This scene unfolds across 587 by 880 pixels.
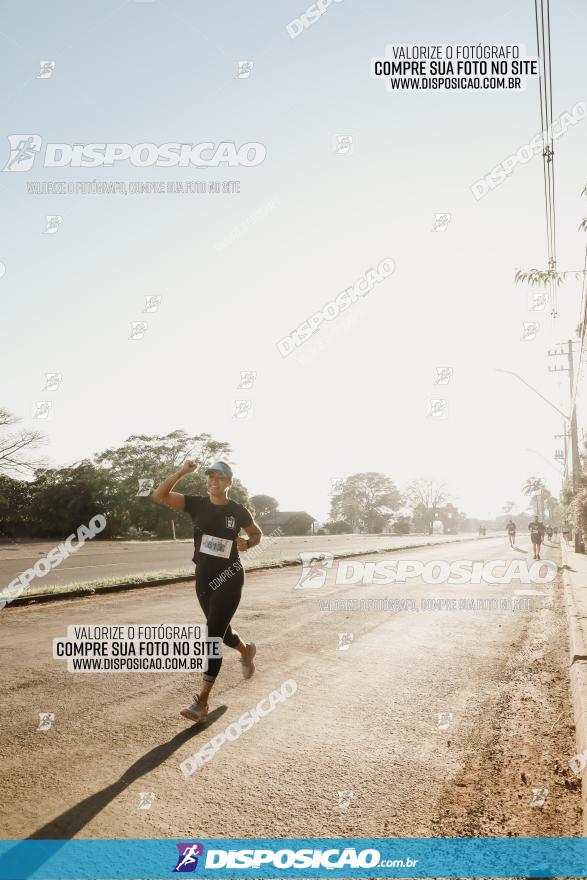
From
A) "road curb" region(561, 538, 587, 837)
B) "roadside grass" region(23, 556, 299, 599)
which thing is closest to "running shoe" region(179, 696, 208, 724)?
"road curb" region(561, 538, 587, 837)

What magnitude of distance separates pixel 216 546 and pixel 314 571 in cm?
1315

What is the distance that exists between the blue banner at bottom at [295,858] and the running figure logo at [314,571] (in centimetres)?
1047

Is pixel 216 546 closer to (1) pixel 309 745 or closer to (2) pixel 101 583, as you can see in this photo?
(1) pixel 309 745

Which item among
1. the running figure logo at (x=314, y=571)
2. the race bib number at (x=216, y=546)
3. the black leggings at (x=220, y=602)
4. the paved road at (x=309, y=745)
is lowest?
the running figure logo at (x=314, y=571)

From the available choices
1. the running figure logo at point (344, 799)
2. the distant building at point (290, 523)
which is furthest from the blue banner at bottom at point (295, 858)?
the distant building at point (290, 523)

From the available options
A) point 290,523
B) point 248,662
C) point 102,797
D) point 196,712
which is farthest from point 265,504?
point 102,797

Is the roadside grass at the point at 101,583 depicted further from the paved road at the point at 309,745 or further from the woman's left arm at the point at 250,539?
the woman's left arm at the point at 250,539

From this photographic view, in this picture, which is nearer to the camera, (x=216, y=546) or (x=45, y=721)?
(x=45, y=721)

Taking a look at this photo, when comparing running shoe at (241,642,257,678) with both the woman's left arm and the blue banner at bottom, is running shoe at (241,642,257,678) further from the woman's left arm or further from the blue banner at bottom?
the blue banner at bottom

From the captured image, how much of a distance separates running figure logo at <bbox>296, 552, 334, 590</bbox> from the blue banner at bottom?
10468 mm

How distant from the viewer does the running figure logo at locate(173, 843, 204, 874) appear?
2.70 metres

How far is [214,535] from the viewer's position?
5.12m

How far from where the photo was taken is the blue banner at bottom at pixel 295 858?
2.63m

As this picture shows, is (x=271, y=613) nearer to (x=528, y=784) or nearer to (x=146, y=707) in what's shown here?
(x=146, y=707)
